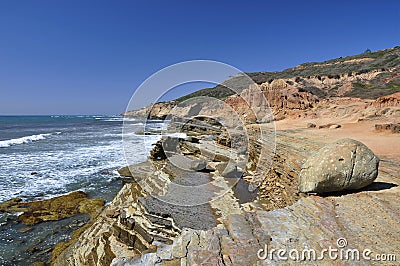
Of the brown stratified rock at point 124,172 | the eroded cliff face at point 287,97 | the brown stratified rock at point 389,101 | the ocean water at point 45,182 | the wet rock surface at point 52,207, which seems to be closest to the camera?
the ocean water at point 45,182

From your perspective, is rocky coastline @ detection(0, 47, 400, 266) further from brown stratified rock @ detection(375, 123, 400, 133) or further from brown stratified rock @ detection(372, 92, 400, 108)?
brown stratified rock @ detection(372, 92, 400, 108)

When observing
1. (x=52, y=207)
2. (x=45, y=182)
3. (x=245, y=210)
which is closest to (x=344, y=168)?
(x=245, y=210)

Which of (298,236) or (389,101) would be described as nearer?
(298,236)

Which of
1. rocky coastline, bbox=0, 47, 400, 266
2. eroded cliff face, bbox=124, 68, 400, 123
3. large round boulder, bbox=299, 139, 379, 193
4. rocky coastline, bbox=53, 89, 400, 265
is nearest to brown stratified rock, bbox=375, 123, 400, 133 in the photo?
rocky coastline, bbox=0, 47, 400, 266

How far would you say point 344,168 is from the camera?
4547mm

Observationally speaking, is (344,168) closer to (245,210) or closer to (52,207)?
(245,210)

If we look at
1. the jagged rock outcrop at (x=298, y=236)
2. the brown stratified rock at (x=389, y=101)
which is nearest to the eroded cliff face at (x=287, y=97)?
the brown stratified rock at (x=389, y=101)

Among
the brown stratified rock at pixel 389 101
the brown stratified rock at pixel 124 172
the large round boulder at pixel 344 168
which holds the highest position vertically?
the brown stratified rock at pixel 389 101

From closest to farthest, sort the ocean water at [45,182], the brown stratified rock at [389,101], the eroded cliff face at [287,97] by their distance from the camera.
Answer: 1. the ocean water at [45,182]
2. the brown stratified rock at [389,101]
3. the eroded cliff face at [287,97]

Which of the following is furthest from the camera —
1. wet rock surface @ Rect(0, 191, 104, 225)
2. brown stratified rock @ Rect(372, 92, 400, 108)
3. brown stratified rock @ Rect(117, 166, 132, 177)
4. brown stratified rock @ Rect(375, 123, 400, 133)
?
brown stratified rock @ Rect(372, 92, 400, 108)

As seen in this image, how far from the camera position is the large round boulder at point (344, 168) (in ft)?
15.0

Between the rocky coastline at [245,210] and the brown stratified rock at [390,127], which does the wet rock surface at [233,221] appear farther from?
the brown stratified rock at [390,127]

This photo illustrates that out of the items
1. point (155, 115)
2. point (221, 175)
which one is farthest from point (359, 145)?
point (155, 115)

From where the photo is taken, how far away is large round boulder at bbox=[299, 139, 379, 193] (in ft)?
15.0
